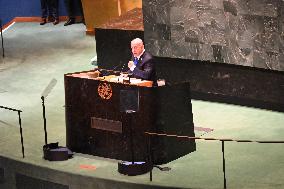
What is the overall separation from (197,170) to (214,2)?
3418 millimetres

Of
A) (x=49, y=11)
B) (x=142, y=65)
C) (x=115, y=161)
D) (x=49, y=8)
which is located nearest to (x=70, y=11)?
(x=49, y=8)

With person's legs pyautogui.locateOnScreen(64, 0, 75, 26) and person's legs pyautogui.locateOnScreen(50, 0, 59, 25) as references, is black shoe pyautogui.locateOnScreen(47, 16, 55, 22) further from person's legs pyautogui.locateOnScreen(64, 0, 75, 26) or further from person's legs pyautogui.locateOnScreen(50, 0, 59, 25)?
person's legs pyautogui.locateOnScreen(64, 0, 75, 26)

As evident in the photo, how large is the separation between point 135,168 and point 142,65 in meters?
1.36

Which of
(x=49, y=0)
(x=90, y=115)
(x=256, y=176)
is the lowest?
(x=256, y=176)

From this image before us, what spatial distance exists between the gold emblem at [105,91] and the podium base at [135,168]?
90 centimetres

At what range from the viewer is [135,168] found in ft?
31.9

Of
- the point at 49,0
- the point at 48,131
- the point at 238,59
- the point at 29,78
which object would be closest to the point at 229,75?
the point at 238,59

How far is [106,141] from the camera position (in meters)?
10.4

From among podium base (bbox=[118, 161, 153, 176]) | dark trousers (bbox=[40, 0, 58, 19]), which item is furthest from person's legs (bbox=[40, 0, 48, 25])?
podium base (bbox=[118, 161, 153, 176])

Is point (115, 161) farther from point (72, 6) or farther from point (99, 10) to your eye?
point (72, 6)

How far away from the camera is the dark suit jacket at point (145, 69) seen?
10164 mm

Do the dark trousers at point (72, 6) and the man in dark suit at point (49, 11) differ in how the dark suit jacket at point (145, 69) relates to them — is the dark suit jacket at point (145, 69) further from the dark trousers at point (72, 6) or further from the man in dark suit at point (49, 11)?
the man in dark suit at point (49, 11)

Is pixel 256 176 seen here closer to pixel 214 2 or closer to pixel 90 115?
pixel 90 115

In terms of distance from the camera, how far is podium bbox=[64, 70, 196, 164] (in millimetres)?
9867
